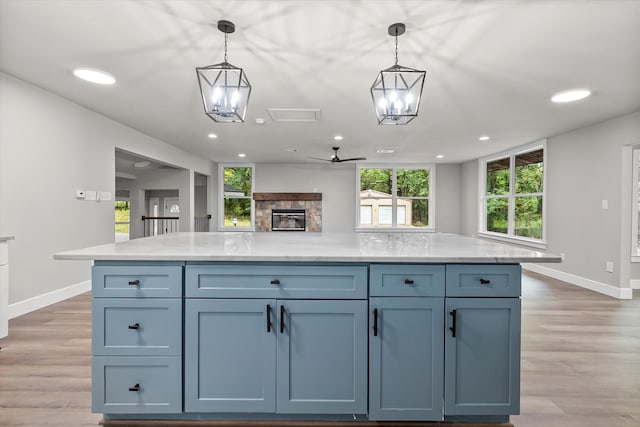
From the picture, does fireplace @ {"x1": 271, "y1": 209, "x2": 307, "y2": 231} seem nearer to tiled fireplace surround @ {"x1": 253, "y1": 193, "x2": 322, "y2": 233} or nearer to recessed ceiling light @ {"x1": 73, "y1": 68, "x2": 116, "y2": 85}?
tiled fireplace surround @ {"x1": 253, "y1": 193, "x2": 322, "y2": 233}

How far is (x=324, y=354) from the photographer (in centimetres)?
159

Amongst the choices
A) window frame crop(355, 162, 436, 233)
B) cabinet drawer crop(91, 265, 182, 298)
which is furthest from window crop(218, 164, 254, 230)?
cabinet drawer crop(91, 265, 182, 298)

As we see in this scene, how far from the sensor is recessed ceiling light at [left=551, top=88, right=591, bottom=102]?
3.17 meters

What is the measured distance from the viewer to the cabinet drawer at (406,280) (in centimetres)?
158

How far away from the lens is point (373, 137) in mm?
5332

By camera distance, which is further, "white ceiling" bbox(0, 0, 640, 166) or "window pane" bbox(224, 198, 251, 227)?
"window pane" bbox(224, 198, 251, 227)

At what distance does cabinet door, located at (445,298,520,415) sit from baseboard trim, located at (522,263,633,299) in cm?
371

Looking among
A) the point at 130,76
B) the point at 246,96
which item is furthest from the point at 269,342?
the point at 130,76

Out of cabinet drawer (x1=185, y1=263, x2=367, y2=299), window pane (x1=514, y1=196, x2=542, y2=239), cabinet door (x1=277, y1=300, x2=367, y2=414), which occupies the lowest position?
cabinet door (x1=277, y1=300, x2=367, y2=414)

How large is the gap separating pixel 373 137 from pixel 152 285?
4.46 meters

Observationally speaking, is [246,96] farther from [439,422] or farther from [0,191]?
[0,191]

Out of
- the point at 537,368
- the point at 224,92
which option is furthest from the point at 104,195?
the point at 537,368

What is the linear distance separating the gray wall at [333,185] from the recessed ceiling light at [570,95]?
17.0 ft

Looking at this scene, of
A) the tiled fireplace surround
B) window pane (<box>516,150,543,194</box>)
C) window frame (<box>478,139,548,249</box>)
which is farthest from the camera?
the tiled fireplace surround
